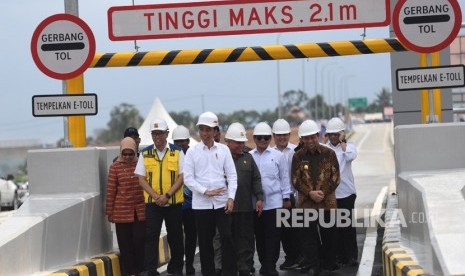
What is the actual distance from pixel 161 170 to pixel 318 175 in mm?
1988

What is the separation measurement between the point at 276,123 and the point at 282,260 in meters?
2.16

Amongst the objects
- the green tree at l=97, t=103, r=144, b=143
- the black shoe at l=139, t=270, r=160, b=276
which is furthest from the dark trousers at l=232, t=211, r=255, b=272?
the green tree at l=97, t=103, r=144, b=143

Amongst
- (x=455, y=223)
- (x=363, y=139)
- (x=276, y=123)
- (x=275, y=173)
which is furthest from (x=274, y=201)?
(x=363, y=139)

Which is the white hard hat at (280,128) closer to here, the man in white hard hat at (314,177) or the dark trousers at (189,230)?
the man in white hard hat at (314,177)

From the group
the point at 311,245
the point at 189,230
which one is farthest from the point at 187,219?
the point at 311,245

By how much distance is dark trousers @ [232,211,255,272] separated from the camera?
13633 millimetres

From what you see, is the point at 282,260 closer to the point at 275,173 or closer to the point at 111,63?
the point at 275,173

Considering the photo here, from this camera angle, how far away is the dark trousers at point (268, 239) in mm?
14023

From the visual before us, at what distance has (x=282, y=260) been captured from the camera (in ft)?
52.9

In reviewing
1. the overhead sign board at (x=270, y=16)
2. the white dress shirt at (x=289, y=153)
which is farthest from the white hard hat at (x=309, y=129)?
the overhead sign board at (x=270, y=16)

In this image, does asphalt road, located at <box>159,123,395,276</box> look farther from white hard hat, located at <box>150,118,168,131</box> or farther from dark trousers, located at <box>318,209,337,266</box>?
white hard hat, located at <box>150,118,168,131</box>

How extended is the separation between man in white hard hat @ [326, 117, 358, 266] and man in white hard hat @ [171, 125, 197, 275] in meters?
1.93

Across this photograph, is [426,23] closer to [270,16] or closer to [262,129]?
[270,16]

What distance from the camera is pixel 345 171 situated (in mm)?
14961
